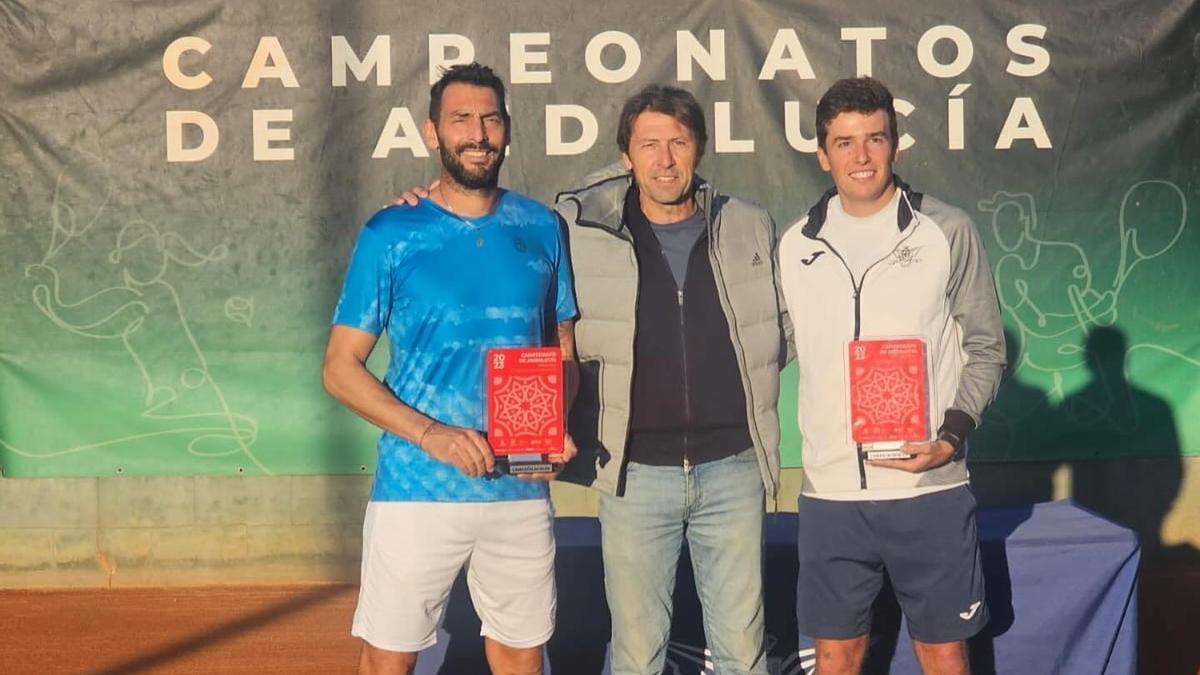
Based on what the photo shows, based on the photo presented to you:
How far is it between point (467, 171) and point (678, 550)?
1156 millimetres

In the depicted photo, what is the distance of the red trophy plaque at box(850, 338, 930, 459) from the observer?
384 cm

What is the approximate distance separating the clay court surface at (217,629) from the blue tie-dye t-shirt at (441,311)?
237 cm

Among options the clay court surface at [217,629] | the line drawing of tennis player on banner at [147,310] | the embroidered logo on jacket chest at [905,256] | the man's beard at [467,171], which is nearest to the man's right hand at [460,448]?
the man's beard at [467,171]

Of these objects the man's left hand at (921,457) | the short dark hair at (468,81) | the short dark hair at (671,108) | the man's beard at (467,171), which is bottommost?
the man's left hand at (921,457)

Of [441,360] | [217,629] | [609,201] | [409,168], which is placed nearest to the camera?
[441,360]

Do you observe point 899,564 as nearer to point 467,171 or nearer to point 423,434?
point 423,434

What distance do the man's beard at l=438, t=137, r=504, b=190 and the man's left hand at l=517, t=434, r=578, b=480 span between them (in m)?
0.69

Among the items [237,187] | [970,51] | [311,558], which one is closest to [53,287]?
[237,187]

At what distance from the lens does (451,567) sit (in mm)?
3930

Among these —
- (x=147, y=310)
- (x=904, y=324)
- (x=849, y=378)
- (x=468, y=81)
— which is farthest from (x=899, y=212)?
(x=147, y=310)

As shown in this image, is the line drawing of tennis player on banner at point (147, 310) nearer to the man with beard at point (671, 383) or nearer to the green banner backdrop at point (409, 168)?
the green banner backdrop at point (409, 168)

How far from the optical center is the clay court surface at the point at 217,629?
6.01 meters

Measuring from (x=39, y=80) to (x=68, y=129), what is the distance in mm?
260

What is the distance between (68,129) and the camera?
7043 millimetres
